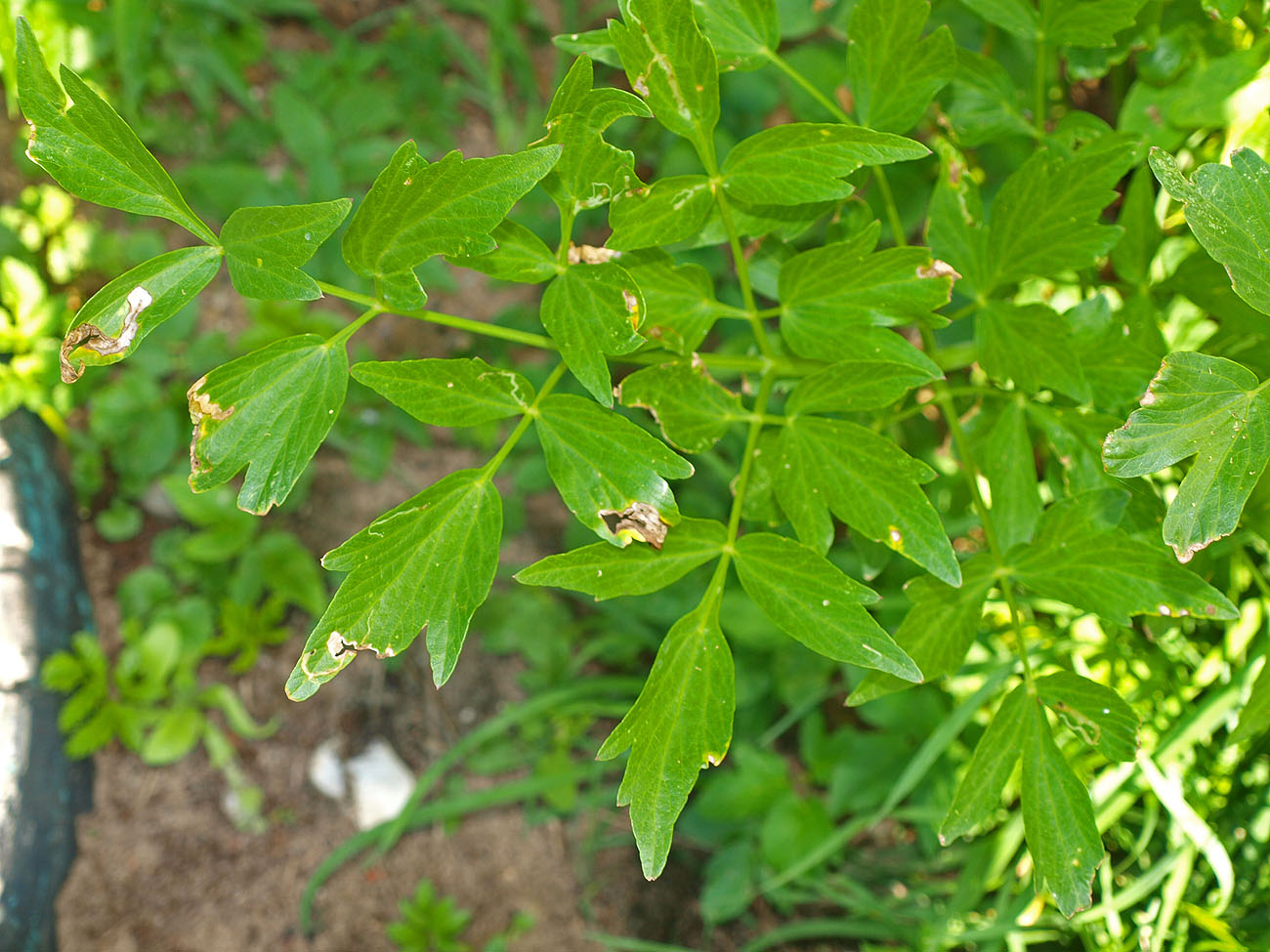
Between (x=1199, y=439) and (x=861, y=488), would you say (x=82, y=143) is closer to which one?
(x=861, y=488)

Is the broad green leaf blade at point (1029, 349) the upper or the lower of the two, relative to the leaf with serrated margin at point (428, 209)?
lower

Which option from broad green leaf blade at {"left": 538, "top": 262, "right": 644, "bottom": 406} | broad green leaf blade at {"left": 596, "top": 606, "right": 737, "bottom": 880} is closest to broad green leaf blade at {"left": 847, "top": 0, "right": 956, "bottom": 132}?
broad green leaf blade at {"left": 538, "top": 262, "right": 644, "bottom": 406}

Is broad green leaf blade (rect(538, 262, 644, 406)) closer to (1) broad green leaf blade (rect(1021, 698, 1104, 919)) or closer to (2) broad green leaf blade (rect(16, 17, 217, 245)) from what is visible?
(2) broad green leaf blade (rect(16, 17, 217, 245))

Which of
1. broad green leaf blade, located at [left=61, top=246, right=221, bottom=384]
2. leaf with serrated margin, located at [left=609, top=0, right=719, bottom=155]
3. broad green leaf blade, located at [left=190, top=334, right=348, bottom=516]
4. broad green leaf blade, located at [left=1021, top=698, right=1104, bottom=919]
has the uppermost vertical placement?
leaf with serrated margin, located at [left=609, top=0, right=719, bottom=155]

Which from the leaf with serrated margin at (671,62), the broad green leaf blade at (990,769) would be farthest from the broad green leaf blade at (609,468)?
the broad green leaf blade at (990,769)

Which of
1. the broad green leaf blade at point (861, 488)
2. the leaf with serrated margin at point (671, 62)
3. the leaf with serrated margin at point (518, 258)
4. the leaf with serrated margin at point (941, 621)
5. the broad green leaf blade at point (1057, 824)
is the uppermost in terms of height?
the leaf with serrated margin at point (671, 62)

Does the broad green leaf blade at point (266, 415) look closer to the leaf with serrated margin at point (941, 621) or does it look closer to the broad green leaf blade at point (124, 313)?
the broad green leaf blade at point (124, 313)
